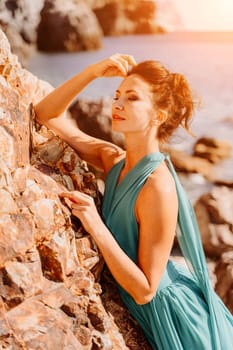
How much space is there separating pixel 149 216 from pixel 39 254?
0.33 metres

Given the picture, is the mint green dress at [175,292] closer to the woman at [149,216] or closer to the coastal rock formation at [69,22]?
the woman at [149,216]

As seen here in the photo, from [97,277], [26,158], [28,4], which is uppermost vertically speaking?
[28,4]

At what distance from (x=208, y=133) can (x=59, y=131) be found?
2.85 ft

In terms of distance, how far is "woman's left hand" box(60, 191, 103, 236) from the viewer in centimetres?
167

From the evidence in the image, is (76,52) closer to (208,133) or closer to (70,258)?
(208,133)

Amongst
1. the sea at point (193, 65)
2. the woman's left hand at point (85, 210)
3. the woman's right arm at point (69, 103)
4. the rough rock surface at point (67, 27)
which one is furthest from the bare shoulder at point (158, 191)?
the rough rock surface at point (67, 27)

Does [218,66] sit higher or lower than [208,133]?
higher

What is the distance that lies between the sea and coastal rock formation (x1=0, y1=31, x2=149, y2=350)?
760 mm

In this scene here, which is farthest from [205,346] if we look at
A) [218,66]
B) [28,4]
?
[28,4]

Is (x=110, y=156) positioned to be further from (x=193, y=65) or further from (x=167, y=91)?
(x=193, y=65)

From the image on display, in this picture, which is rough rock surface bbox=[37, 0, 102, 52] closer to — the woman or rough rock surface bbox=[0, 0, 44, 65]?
rough rock surface bbox=[0, 0, 44, 65]

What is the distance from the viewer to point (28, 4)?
254cm

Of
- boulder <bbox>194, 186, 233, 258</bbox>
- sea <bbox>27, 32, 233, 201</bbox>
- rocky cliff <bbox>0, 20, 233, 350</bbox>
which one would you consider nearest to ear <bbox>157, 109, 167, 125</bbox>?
rocky cliff <bbox>0, 20, 233, 350</bbox>

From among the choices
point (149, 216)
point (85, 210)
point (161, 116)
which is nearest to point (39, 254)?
point (85, 210)
